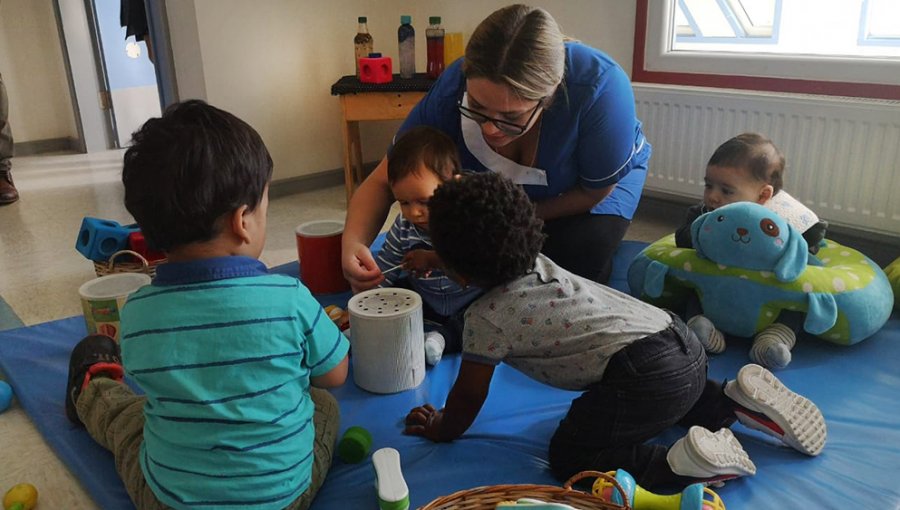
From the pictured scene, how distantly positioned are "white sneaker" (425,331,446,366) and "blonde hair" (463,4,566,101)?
583 millimetres

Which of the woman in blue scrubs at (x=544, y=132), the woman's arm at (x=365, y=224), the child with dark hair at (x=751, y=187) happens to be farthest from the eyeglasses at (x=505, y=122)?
the child with dark hair at (x=751, y=187)

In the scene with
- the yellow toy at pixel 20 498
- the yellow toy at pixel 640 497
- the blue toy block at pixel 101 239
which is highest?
the blue toy block at pixel 101 239

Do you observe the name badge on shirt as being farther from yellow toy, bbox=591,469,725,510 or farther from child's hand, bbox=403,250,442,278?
yellow toy, bbox=591,469,725,510

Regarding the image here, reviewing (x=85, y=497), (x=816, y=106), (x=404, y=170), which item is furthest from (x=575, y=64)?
(x=85, y=497)

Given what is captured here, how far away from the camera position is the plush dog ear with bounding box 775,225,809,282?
1.63 m

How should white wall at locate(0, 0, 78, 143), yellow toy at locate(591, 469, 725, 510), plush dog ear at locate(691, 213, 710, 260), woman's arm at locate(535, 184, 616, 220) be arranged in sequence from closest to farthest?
1. yellow toy at locate(591, 469, 725, 510)
2. plush dog ear at locate(691, 213, 710, 260)
3. woman's arm at locate(535, 184, 616, 220)
4. white wall at locate(0, 0, 78, 143)

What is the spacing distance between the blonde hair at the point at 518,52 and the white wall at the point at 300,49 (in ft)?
4.96

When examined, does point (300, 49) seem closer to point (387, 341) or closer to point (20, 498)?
point (387, 341)

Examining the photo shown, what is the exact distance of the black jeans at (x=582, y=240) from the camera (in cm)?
191

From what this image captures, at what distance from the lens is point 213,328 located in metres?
0.98

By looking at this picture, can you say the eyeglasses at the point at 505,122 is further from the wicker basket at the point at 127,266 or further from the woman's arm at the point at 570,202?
the wicker basket at the point at 127,266

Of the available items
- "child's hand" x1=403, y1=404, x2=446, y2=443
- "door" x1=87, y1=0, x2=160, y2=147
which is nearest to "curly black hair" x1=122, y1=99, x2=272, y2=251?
"child's hand" x1=403, y1=404, x2=446, y2=443

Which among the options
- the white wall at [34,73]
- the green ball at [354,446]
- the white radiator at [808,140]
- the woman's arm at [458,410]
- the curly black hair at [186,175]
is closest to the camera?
the curly black hair at [186,175]

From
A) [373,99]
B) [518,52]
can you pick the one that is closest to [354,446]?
[518,52]
